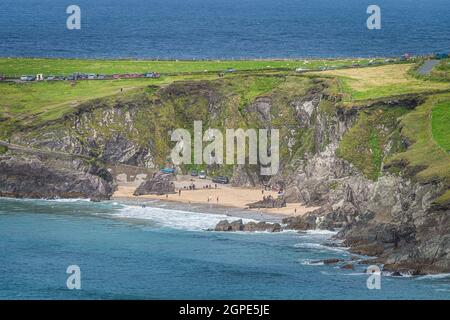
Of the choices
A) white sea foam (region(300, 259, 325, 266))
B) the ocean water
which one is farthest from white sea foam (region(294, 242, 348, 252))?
white sea foam (region(300, 259, 325, 266))

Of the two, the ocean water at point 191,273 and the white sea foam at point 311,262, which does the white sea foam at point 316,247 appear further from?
the white sea foam at point 311,262

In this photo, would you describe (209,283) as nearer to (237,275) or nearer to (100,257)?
(237,275)

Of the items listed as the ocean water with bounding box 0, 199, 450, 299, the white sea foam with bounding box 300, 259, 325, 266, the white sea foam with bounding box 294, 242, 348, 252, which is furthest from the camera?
the white sea foam with bounding box 294, 242, 348, 252

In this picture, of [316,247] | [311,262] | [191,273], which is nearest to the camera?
[191,273]

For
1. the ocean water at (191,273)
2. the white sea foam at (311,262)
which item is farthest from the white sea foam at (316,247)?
the white sea foam at (311,262)

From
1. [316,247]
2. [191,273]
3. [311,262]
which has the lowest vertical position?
[191,273]

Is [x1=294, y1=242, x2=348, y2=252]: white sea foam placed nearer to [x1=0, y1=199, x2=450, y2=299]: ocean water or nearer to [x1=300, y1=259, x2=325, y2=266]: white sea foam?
[x1=0, y1=199, x2=450, y2=299]: ocean water

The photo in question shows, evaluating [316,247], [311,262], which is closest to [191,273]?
[311,262]

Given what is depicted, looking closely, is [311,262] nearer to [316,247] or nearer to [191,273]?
[316,247]

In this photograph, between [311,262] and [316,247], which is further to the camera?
[316,247]

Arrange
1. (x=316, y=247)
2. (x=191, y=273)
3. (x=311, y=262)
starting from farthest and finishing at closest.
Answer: (x=316, y=247)
(x=311, y=262)
(x=191, y=273)
